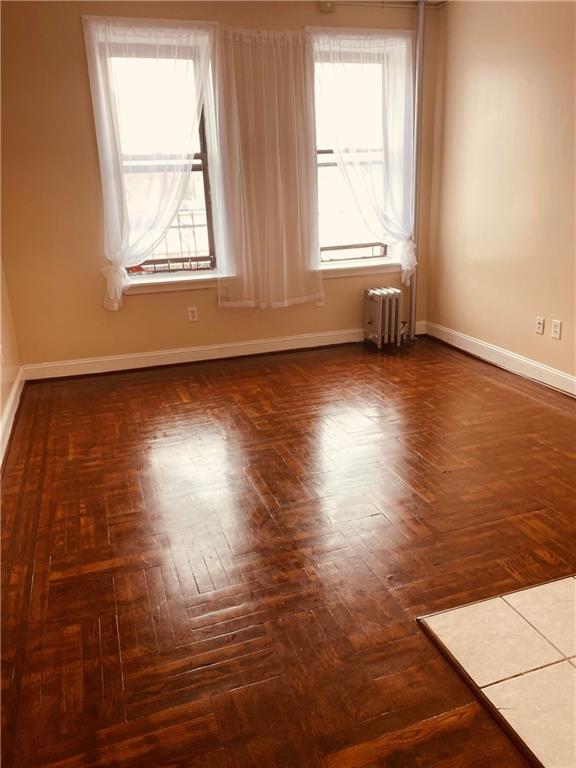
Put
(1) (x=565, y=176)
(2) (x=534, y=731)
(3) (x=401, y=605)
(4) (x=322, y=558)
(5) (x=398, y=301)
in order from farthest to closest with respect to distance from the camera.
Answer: (5) (x=398, y=301) < (1) (x=565, y=176) < (4) (x=322, y=558) < (3) (x=401, y=605) < (2) (x=534, y=731)

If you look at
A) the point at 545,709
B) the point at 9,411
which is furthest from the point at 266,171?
the point at 545,709

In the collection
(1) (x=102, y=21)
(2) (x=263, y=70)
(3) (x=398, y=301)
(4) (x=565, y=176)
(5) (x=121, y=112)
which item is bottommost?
(3) (x=398, y=301)

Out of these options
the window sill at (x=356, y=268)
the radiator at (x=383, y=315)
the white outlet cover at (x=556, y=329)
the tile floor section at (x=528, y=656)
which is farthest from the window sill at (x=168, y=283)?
the tile floor section at (x=528, y=656)

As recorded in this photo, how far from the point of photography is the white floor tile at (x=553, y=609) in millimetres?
1759

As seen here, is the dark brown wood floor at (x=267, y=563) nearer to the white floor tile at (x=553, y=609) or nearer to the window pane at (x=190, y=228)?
the white floor tile at (x=553, y=609)

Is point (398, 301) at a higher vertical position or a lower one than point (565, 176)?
lower

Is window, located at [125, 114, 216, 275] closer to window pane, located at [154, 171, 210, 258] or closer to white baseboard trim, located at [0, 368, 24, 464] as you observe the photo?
window pane, located at [154, 171, 210, 258]

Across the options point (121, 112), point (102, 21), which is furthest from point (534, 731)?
point (102, 21)

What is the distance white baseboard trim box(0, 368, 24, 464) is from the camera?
3238 mm

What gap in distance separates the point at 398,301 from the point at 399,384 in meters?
1.07

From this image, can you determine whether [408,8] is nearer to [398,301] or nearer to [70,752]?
[398,301]

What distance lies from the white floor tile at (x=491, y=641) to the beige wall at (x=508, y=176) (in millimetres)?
2401

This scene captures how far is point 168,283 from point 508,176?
2620 millimetres

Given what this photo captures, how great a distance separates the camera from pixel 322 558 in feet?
7.24
